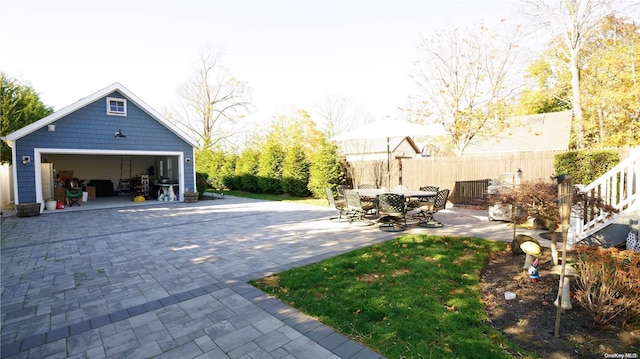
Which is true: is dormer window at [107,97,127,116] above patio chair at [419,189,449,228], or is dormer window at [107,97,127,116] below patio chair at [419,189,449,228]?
above

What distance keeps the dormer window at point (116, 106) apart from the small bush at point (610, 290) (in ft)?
53.3

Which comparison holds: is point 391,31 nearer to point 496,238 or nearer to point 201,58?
→ point 496,238

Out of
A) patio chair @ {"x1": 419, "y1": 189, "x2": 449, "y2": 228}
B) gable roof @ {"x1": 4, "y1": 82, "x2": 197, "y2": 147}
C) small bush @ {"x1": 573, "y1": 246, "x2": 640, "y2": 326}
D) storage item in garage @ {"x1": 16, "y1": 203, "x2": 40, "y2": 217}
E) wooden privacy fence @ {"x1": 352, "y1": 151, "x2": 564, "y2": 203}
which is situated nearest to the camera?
small bush @ {"x1": 573, "y1": 246, "x2": 640, "y2": 326}

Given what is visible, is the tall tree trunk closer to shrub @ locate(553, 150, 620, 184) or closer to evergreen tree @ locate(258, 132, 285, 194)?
shrub @ locate(553, 150, 620, 184)

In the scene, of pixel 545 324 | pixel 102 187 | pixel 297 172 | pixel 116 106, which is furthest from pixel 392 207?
pixel 102 187

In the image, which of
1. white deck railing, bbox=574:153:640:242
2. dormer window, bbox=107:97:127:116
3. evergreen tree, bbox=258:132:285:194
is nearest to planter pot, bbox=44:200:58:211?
dormer window, bbox=107:97:127:116

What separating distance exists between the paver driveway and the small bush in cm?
241

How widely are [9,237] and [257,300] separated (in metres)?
7.73

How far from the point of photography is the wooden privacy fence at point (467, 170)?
11.0 m

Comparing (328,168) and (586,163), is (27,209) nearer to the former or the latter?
(328,168)

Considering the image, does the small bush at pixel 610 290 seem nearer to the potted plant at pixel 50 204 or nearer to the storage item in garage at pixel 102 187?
the potted plant at pixel 50 204

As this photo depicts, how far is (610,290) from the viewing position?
3047mm

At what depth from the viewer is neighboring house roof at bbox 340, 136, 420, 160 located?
61.7 ft

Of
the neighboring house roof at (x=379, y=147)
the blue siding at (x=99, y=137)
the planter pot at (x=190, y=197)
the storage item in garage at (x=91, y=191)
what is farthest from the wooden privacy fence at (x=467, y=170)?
the storage item in garage at (x=91, y=191)
